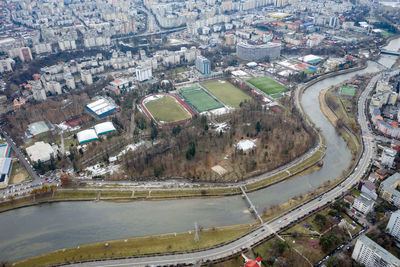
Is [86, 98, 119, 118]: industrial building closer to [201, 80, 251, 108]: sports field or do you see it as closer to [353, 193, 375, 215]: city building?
[201, 80, 251, 108]: sports field

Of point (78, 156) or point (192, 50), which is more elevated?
point (192, 50)

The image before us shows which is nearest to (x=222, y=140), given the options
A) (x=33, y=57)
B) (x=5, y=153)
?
(x=5, y=153)

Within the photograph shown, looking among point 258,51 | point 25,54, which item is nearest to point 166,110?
point 258,51

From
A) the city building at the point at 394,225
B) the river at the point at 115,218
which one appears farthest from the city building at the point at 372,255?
the river at the point at 115,218

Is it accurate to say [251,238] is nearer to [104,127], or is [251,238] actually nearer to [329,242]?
[329,242]

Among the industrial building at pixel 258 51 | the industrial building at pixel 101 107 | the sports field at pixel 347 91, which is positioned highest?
the industrial building at pixel 258 51

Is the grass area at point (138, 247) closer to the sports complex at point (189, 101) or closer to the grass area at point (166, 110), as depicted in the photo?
the sports complex at point (189, 101)

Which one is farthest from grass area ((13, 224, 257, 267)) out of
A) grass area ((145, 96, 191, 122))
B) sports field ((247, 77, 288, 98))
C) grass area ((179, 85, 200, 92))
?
grass area ((179, 85, 200, 92))

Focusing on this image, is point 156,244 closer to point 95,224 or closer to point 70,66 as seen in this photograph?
point 95,224
